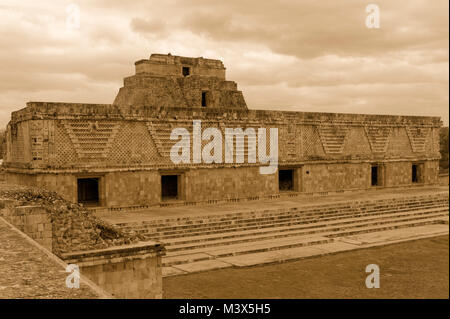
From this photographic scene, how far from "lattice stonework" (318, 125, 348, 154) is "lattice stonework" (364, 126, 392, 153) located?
1.50m

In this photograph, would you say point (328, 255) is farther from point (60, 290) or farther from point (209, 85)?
point (209, 85)

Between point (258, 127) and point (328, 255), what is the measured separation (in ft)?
24.6

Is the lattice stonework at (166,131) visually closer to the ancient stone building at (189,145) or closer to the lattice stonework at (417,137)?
the ancient stone building at (189,145)

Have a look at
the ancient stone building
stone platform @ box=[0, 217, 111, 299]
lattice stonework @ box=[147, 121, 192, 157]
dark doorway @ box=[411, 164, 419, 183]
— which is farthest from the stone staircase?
dark doorway @ box=[411, 164, 419, 183]

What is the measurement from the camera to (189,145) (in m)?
16.7

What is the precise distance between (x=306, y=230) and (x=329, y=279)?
4.36 metres

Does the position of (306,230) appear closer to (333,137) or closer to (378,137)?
(333,137)

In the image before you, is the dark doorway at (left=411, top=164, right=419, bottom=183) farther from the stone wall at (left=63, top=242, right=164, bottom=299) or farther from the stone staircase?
the stone wall at (left=63, top=242, right=164, bottom=299)

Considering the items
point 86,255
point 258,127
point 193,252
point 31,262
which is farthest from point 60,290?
point 258,127

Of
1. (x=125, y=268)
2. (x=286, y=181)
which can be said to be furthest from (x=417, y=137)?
(x=125, y=268)

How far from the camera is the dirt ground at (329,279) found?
8.64 m

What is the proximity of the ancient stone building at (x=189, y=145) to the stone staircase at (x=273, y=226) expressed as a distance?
9.36ft

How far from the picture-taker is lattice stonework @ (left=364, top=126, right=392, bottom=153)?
21.6 metres

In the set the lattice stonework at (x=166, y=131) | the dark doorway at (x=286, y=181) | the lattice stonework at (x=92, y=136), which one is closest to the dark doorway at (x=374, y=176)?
the dark doorway at (x=286, y=181)
